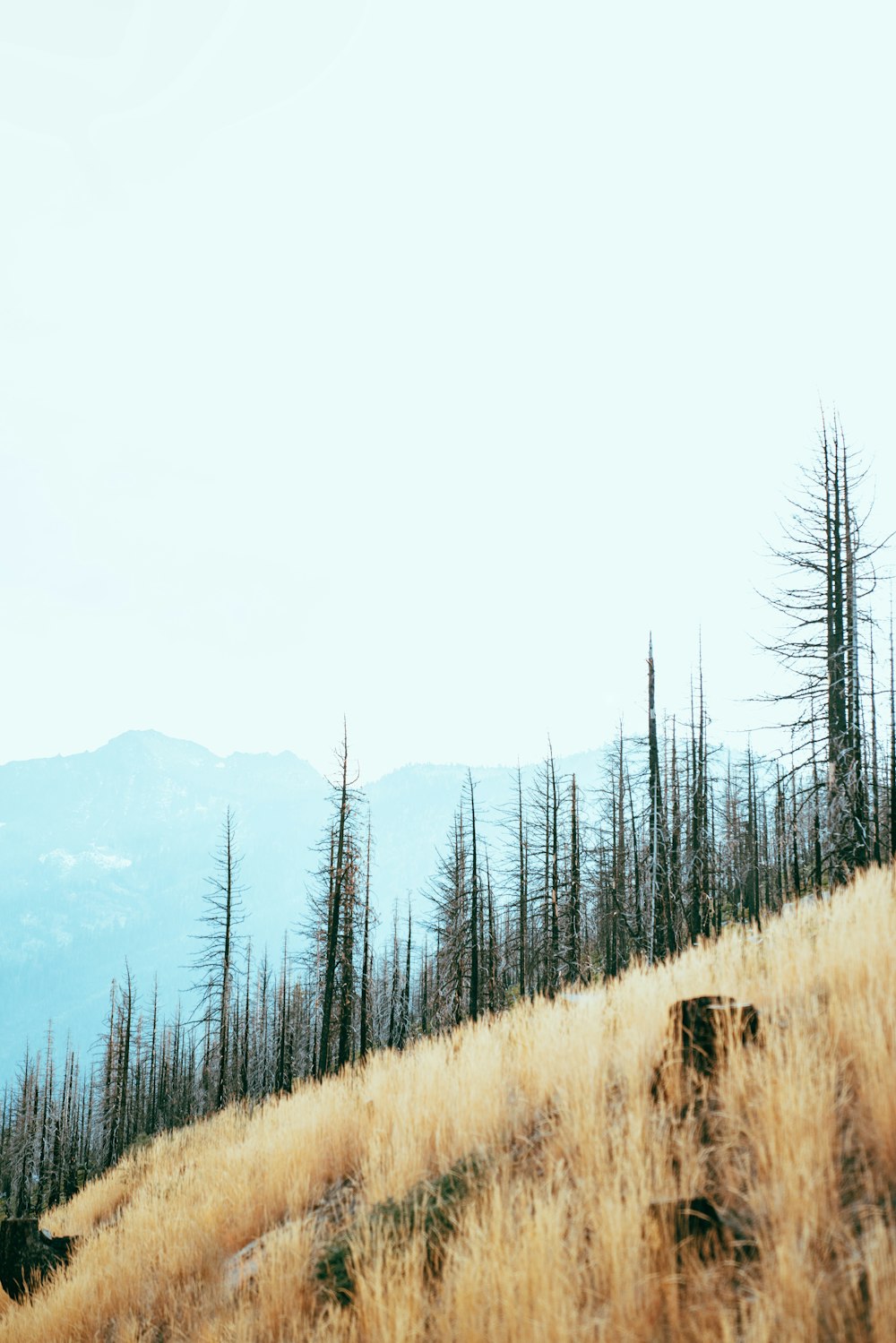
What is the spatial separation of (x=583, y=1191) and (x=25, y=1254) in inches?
293

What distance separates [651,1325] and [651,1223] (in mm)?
301

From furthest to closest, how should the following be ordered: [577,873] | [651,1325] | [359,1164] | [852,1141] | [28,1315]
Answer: [577,873] < [28,1315] < [359,1164] < [852,1141] < [651,1325]

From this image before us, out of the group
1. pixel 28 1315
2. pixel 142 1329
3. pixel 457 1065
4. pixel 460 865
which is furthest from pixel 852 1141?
pixel 460 865

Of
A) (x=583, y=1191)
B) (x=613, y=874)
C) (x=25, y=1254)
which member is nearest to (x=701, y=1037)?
(x=583, y=1191)

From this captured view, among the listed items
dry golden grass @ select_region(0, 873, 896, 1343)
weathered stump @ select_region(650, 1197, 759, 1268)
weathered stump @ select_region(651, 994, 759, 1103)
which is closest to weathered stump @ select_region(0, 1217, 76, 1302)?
dry golden grass @ select_region(0, 873, 896, 1343)

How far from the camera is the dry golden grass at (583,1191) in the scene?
8.66 feet

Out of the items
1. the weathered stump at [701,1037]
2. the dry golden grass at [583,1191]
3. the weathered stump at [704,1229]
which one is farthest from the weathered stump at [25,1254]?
the weathered stump at [704,1229]

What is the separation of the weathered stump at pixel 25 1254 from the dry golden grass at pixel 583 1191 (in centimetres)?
79

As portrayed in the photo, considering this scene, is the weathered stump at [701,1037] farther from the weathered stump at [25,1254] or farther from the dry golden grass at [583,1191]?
the weathered stump at [25,1254]

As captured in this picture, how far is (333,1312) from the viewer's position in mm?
3420

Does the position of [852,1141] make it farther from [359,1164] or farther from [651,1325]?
[359,1164]

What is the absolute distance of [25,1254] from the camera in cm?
766

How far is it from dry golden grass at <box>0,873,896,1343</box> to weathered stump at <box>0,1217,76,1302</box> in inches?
31.2

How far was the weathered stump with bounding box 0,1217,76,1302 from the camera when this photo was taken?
7.34 metres
